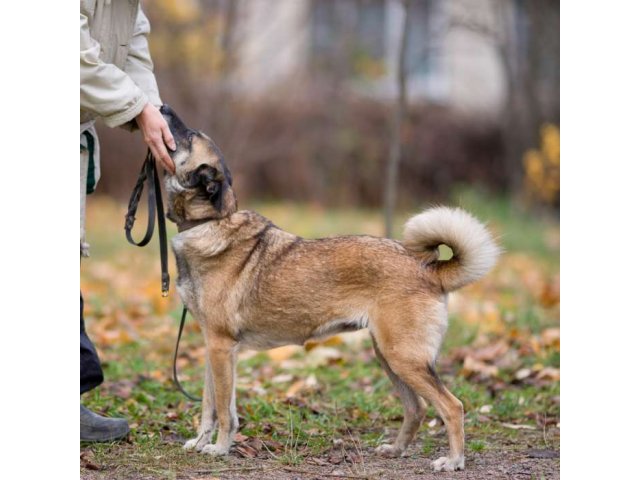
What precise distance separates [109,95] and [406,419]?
6.87ft

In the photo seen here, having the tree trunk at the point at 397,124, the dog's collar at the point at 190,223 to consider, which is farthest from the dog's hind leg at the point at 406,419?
the tree trunk at the point at 397,124

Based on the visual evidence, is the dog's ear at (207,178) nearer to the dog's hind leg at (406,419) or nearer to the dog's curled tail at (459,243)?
the dog's curled tail at (459,243)

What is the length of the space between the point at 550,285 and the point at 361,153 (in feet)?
27.6

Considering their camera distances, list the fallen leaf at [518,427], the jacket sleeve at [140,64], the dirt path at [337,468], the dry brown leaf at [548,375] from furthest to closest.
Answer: the dry brown leaf at [548,375], the fallen leaf at [518,427], the jacket sleeve at [140,64], the dirt path at [337,468]

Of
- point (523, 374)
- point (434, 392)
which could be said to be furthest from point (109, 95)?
point (523, 374)

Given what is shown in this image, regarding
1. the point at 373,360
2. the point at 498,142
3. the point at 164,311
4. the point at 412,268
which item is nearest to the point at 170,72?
the point at 498,142

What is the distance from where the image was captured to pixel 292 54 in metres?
19.2

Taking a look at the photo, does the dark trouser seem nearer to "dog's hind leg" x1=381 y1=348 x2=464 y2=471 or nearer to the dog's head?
the dog's head

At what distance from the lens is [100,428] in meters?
4.31

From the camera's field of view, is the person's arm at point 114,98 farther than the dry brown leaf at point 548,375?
No

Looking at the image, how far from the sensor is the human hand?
4070mm

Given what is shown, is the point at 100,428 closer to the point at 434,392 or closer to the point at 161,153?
the point at 161,153

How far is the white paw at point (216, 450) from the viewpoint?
415 cm

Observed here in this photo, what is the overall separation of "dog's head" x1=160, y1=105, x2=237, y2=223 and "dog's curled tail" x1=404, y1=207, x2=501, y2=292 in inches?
38.6
